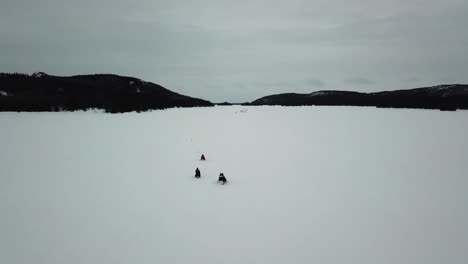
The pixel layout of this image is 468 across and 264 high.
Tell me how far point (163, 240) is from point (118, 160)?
895 centimetres

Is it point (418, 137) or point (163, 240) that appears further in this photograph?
point (418, 137)

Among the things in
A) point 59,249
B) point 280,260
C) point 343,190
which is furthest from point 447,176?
point 59,249

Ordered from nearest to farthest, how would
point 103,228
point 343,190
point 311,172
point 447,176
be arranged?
point 103,228, point 343,190, point 447,176, point 311,172

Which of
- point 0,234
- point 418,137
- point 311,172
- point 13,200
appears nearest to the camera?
point 0,234

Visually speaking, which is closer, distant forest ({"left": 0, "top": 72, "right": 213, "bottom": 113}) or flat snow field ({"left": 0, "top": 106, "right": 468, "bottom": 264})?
flat snow field ({"left": 0, "top": 106, "right": 468, "bottom": 264})

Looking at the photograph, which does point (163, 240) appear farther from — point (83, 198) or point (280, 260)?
point (83, 198)

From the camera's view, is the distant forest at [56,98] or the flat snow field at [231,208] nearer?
the flat snow field at [231,208]

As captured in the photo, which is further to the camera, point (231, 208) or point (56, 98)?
point (56, 98)

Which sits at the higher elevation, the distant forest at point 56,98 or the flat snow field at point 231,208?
the distant forest at point 56,98

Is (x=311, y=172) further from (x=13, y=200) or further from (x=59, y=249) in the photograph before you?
(x=13, y=200)

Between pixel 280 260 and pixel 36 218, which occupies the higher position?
pixel 36 218

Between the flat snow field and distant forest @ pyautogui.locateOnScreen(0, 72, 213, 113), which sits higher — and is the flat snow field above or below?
below

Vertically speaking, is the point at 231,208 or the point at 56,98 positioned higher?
the point at 56,98

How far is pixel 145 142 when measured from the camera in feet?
67.3
